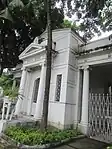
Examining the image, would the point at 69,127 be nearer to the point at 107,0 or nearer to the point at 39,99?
the point at 39,99

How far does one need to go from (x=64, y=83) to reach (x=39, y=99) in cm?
169

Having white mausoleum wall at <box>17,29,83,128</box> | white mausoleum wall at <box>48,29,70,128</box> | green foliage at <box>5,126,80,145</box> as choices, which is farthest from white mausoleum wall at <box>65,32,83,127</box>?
green foliage at <box>5,126,80,145</box>

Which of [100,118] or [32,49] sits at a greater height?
[32,49]

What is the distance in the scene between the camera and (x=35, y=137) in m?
6.29

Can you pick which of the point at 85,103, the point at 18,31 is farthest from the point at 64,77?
the point at 18,31

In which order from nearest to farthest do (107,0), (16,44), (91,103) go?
(107,0) < (91,103) < (16,44)

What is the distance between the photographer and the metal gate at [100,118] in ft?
25.3

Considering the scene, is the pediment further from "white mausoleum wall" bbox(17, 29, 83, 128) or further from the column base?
the column base

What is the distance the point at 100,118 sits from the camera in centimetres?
→ 819

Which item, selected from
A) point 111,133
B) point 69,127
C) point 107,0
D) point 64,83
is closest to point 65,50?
point 64,83

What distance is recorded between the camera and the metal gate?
7699 mm

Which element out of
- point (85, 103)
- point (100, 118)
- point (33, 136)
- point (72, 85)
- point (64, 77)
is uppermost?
point (64, 77)

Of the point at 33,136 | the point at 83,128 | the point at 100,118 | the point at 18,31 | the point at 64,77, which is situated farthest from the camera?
the point at 18,31

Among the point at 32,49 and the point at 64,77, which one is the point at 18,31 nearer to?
the point at 32,49
